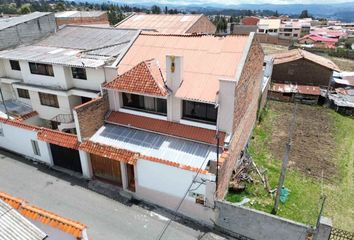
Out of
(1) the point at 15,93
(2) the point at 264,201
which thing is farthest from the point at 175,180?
(1) the point at 15,93

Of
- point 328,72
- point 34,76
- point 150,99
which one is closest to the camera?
point 150,99

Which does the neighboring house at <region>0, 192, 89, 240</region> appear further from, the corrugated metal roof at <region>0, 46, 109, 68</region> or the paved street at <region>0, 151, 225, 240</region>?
the corrugated metal roof at <region>0, 46, 109, 68</region>

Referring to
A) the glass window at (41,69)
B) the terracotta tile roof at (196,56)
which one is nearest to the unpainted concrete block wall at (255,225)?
the terracotta tile roof at (196,56)

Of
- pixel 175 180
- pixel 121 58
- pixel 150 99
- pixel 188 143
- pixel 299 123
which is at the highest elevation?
pixel 121 58

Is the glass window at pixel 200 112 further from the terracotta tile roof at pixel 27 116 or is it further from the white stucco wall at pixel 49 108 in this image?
the terracotta tile roof at pixel 27 116

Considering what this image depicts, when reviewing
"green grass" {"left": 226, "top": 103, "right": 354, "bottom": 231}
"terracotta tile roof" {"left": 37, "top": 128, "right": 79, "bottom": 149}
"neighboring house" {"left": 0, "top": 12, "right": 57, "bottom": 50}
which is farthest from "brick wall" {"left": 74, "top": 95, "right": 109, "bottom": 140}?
"neighboring house" {"left": 0, "top": 12, "right": 57, "bottom": 50}

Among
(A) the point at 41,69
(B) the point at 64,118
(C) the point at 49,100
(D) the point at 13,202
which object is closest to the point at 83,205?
(D) the point at 13,202

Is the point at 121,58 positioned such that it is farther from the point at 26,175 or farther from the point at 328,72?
the point at 328,72
